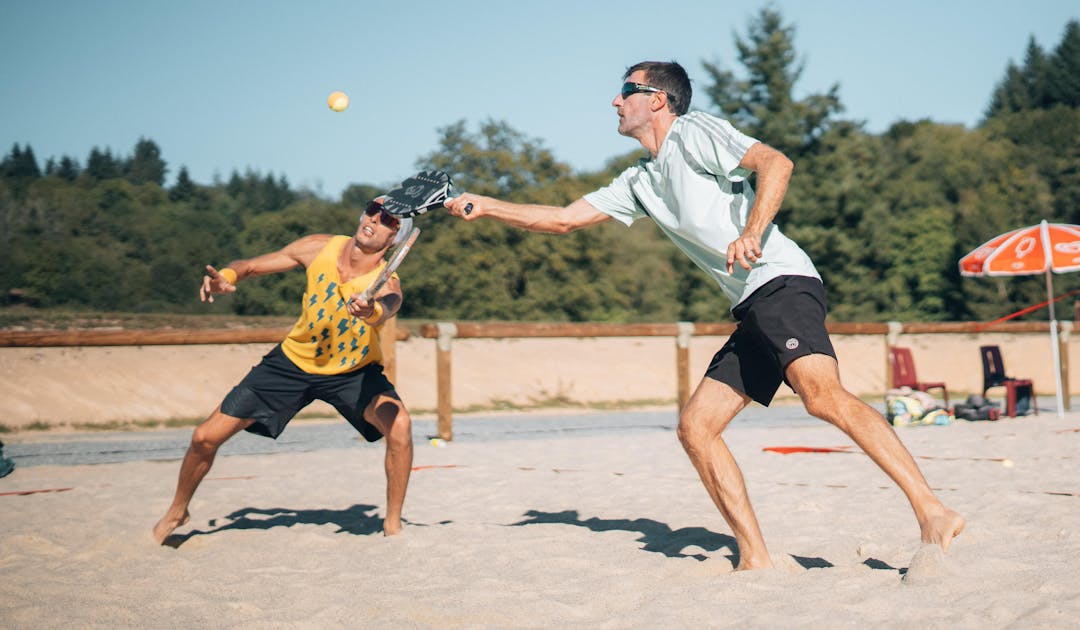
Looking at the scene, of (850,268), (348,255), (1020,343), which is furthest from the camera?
(850,268)

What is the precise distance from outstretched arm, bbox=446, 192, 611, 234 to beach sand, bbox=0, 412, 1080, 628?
1375mm

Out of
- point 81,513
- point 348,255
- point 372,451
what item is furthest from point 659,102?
point 372,451

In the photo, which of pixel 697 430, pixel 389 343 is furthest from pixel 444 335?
pixel 697 430

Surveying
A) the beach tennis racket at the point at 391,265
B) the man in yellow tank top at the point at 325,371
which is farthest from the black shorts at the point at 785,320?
the man in yellow tank top at the point at 325,371

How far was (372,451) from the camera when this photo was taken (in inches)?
356

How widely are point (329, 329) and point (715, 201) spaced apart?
6.80 ft

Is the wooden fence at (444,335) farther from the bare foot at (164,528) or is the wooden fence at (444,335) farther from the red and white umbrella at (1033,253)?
the bare foot at (164,528)

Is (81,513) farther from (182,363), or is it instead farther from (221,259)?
(221,259)

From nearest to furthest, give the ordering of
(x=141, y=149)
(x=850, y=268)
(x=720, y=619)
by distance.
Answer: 1. (x=720, y=619)
2. (x=141, y=149)
3. (x=850, y=268)

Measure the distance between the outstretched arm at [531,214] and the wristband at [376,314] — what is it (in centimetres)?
60

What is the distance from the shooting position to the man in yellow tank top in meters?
4.74

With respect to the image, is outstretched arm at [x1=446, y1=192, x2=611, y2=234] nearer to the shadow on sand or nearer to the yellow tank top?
the yellow tank top

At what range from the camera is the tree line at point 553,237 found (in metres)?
26.7

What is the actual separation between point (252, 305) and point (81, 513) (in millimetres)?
26257
